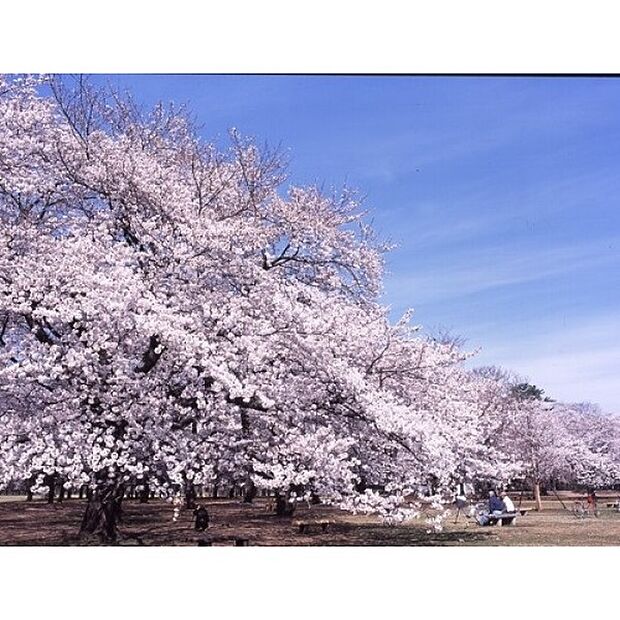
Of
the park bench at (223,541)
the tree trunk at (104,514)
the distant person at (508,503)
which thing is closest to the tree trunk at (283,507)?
the park bench at (223,541)

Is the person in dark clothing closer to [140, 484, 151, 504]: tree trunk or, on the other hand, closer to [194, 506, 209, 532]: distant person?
[194, 506, 209, 532]: distant person

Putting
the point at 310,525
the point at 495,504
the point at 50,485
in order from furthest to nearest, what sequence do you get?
the point at 495,504
the point at 310,525
the point at 50,485

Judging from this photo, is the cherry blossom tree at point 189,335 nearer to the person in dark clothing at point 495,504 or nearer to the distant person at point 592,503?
the person in dark clothing at point 495,504

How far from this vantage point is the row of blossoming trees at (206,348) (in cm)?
552

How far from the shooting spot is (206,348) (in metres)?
5.51

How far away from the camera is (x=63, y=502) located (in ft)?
17.9

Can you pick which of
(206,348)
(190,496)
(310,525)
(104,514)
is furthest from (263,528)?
(206,348)

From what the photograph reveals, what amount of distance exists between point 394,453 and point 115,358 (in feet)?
6.13

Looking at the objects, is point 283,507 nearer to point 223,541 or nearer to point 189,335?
point 223,541

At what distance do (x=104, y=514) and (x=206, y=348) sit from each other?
3.95ft

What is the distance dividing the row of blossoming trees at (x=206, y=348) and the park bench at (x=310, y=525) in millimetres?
160
